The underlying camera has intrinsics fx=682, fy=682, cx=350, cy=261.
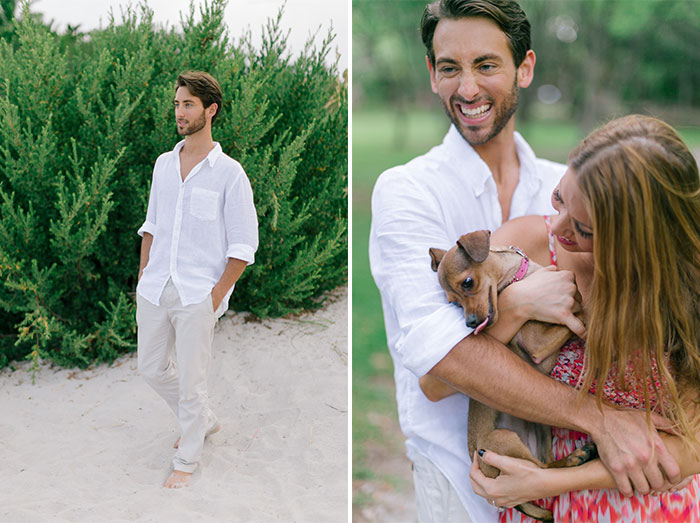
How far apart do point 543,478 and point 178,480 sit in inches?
98.5

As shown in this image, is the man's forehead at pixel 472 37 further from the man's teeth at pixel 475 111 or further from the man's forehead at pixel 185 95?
the man's forehead at pixel 185 95

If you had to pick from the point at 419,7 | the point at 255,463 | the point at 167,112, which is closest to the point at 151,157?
the point at 167,112

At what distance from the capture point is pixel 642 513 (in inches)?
82.0

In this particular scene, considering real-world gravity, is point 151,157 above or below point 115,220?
above

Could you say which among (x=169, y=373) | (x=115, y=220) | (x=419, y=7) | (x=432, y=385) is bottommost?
(x=169, y=373)

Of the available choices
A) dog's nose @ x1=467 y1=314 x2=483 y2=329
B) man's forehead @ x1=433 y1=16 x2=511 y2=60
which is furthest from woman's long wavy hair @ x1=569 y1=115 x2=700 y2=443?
man's forehead @ x1=433 y1=16 x2=511 y2=60

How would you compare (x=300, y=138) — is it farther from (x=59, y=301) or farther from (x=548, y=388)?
(x=548, y=388)

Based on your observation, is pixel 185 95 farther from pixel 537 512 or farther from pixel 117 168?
pixel 537 512

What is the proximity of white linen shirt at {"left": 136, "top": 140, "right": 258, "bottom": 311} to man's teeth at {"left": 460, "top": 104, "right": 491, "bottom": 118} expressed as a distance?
4.54ft

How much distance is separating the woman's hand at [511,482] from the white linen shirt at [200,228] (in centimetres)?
174

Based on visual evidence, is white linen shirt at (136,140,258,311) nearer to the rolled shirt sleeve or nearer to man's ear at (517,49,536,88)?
the rolled shirt sleeve

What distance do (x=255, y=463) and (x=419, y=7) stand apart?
13.5m

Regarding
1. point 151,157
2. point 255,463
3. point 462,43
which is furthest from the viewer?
point 151,157

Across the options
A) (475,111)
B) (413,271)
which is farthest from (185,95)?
(413,271)
